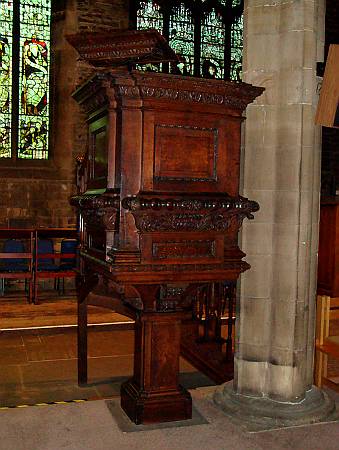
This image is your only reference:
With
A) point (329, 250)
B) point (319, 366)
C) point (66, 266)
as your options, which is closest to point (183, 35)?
point (329, 250)

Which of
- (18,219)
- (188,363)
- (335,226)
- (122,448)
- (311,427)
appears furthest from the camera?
(18,219)

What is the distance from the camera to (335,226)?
9578 millimetres

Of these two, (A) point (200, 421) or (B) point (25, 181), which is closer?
(A) point (200, 421)

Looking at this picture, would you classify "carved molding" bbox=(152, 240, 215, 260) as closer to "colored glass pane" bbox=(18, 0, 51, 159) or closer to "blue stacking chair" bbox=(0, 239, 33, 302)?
"blue stacking chair" bbox=(0, 239, 33, 302)

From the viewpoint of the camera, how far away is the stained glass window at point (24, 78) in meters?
10.5

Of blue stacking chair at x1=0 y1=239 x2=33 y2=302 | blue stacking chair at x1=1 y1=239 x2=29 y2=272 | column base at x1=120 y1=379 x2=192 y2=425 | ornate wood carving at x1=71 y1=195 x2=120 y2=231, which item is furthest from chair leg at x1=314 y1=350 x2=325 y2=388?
blue stacking chair at x1=1 y1=239 x2=29 y2=272

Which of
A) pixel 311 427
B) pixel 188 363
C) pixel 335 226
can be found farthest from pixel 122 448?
pixel 335 226

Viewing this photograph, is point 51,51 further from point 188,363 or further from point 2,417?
point 2,417

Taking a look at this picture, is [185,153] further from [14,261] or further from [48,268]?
[14,261]

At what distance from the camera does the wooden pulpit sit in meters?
2.84

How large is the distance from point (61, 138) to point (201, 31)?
11.9 ft

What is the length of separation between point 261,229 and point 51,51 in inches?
335

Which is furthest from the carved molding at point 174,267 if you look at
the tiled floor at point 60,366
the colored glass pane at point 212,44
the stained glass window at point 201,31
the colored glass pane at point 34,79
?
the colored glass pane at point 212,44

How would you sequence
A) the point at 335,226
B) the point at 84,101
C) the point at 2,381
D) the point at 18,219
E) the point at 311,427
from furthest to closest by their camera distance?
the point at 18,219
the point at 335,226
the point at 2,381
the point at 84,101
the point at 311,427
